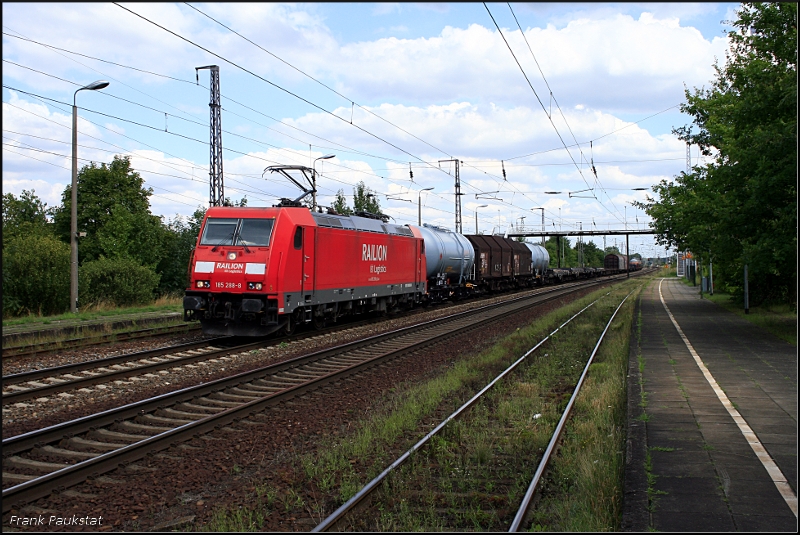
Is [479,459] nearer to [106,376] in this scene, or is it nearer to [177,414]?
[177,414]

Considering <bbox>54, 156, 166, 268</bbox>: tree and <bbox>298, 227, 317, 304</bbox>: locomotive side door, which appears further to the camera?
<bbox>54, 156, 166, 268</bbox>: tree

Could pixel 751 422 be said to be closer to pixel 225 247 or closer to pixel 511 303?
pixel 225 247

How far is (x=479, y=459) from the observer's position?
264 inches

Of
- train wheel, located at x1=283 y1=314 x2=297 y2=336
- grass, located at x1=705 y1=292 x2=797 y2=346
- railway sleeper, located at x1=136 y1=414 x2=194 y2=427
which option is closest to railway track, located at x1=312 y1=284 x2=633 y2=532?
railway sleeper, located at x1=136 y1=414 x2=194 y2=427

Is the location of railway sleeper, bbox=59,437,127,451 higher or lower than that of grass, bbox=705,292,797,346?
lower

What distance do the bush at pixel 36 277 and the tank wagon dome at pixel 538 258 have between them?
32142 millimetres

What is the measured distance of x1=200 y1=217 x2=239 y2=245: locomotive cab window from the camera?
14516 mm

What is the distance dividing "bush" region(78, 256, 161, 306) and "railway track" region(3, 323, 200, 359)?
876 cm

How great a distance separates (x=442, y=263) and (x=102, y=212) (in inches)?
1311

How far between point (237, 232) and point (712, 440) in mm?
10854

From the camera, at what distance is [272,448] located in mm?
7141

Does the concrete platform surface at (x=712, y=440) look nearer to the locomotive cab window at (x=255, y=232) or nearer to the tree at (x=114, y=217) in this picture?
the locomotive cab window at (x=255, y=232)

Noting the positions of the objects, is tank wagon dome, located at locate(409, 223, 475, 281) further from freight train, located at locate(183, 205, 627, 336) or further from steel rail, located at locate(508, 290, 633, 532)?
steel rail, located at locate(508, 290, 633, 532)

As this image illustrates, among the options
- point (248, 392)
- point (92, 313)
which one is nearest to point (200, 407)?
point (248, 392)
